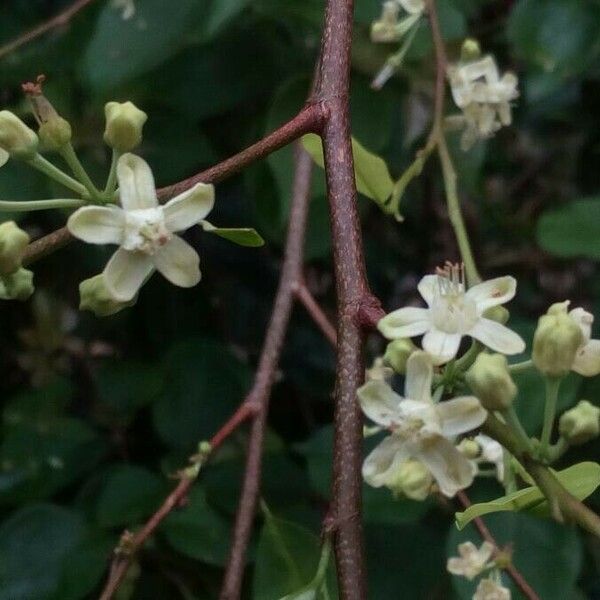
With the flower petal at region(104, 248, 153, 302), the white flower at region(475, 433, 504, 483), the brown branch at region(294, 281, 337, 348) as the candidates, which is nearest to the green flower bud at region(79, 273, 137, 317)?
the flower petal at region(104, 248, 153, 302)

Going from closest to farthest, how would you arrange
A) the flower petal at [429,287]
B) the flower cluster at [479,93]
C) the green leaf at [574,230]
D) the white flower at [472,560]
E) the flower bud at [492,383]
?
the flower bud at [492,383], the flower petal at [429,287], the white flower at [472,560], the flower cluster at [479,93], the green leaf at [574,230]

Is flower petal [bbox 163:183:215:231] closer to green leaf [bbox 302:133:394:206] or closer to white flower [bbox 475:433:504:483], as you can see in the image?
green leaf [bbox 302:133:394:206]

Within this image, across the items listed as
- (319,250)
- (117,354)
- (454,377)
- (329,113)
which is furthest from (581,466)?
(117,354)

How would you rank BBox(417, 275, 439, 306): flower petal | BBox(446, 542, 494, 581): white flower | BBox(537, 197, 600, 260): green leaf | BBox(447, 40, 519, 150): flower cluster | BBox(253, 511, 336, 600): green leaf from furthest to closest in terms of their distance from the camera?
BBox(537, 197, 600, 260): green leaf, BBox(447, 40, 519, 150): flower cluster, BBox(253, 511, 336, 600): green leaf, BBox(446, 542, 494, 581): white flower, BBox(417, 275, 439, 306): flower petal

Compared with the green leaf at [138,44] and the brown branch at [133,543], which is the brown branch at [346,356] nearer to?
the brown branch at [133,543]

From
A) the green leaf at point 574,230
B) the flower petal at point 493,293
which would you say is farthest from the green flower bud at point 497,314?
the green leaf at point 574,230
